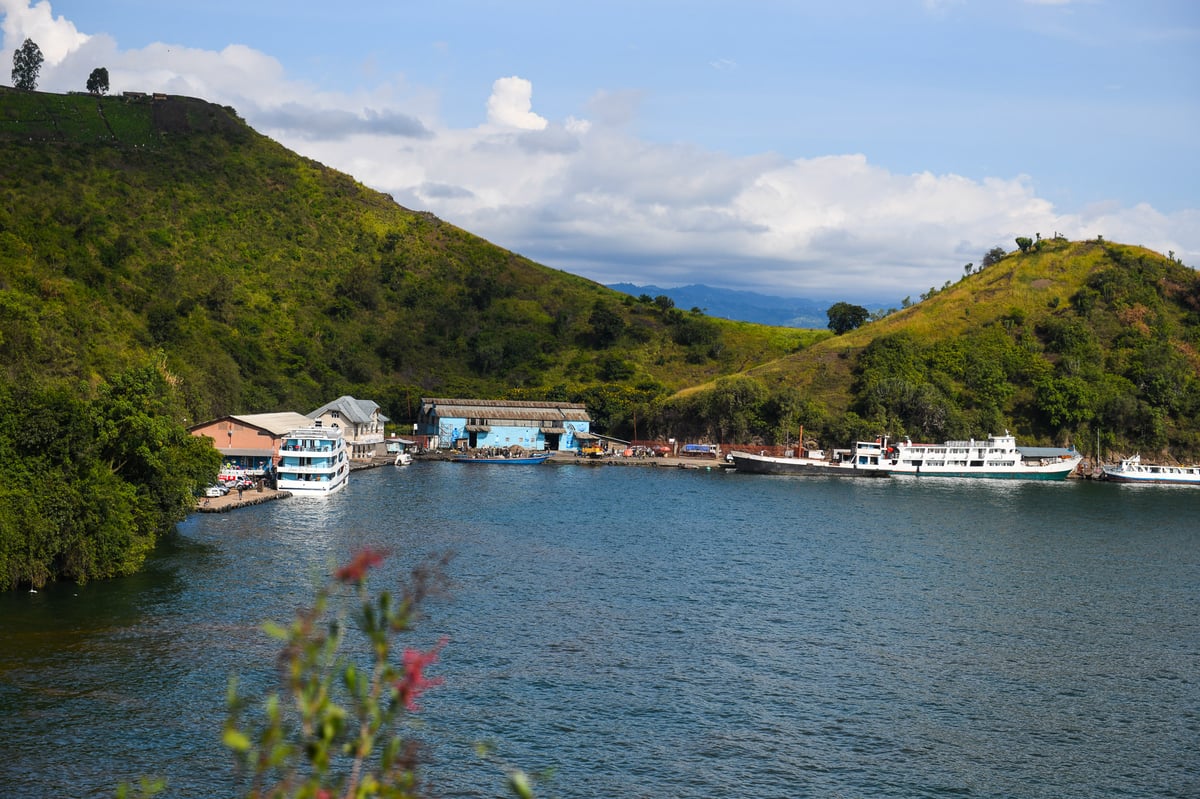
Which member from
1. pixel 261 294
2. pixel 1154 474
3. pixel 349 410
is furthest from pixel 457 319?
pixel 1154 474

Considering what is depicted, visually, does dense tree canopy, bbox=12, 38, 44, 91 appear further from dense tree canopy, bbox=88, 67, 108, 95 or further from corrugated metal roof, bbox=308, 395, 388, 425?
corrugated metal roof, bbox=308, 395, 388, 425

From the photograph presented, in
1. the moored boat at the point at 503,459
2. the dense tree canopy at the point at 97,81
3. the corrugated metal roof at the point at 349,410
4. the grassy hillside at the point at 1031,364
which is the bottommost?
the moored boat at the point at 503,459

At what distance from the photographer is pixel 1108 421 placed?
433 feet

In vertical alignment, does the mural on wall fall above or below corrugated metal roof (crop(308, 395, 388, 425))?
below

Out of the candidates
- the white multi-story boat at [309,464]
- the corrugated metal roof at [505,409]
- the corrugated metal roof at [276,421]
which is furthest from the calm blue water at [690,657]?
the corrugated metal roof at [505,409]

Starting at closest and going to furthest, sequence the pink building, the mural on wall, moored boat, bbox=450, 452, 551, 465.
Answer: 1. the pink building
2. moored boat, bbox=450, 452, 551, 465
3. the mural on wall

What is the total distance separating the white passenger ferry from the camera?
11975 centimetres

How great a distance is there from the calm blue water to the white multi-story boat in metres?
9.36

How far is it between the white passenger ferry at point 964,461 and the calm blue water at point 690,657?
152ft

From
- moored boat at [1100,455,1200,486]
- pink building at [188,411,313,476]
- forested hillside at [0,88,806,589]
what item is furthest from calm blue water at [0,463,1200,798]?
moored boat at [1100,455,1200,486]

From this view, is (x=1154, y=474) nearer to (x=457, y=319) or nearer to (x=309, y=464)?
(x=309, y=464)

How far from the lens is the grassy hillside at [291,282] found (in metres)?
122

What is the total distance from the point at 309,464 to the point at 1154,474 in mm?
90436

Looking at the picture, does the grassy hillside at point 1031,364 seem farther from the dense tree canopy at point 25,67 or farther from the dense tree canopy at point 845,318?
the dense tree canopy at point 25,67
